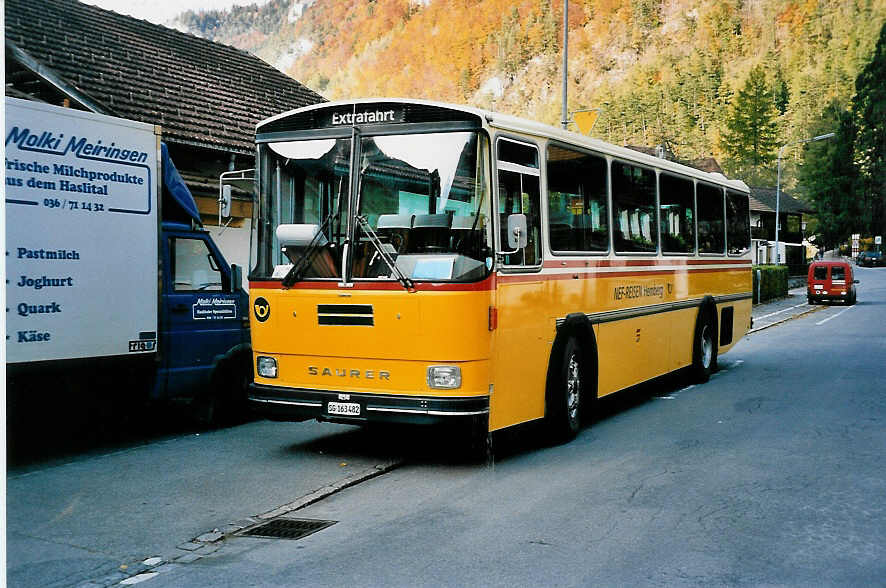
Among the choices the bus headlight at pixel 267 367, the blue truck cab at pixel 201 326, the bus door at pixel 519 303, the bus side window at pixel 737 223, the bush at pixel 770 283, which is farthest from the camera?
the bush at pixel 770 283

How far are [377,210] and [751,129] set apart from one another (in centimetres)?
12267

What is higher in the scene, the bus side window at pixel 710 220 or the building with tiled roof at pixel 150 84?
the building with tiled roof at pixel 150 84

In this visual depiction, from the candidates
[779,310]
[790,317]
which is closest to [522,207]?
[790,317]

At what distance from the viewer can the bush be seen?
39562 millimetres

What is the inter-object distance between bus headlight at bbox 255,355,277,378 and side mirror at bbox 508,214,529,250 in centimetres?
243

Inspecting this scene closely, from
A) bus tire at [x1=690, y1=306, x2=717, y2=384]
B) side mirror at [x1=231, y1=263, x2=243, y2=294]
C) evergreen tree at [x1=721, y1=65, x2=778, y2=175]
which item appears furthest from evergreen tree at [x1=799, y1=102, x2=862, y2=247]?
side mirror at [x1=231, y1=263, x2=243, y2=294]

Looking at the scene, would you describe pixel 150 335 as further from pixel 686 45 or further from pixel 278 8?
pixel 686 45

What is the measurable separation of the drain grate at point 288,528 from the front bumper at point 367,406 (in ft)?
4.97

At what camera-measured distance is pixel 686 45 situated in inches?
6388

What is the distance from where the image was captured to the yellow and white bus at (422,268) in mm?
8055

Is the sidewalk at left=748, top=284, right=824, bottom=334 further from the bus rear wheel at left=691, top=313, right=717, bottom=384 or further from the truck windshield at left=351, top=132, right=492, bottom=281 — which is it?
the truck windshield at left=351, top=132, right=492, bottom=281

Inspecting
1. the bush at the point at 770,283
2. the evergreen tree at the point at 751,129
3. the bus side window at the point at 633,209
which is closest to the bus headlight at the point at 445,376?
the bus side window at the point at 633,209

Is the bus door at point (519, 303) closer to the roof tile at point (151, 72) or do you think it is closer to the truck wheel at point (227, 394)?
the truck wheel at point (227, 394)

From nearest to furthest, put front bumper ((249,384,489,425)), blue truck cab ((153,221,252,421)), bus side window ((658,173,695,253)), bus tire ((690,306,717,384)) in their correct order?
front bumper ((249,384,489,425)), blue truck cab ((153,221,252,421)), bus side window ((658,173,695,253)), bus tire ((690,306,717,384))
